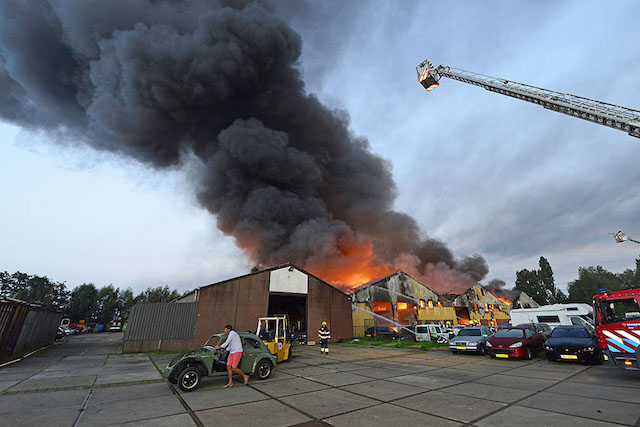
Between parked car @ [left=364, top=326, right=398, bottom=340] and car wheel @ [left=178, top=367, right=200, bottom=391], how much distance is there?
21.9 meters

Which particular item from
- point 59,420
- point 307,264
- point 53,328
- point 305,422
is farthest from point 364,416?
point 307,264

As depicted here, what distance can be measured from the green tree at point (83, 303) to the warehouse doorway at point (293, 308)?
2649 inches

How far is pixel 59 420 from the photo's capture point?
15.7 feet

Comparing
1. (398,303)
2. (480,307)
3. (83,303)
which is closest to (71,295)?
(83,303)

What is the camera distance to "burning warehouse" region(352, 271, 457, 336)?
30.5m

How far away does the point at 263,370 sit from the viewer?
8.15 meters

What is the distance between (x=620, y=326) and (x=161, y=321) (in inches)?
824

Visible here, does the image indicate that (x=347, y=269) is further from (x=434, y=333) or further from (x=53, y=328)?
(x=53, y=328)

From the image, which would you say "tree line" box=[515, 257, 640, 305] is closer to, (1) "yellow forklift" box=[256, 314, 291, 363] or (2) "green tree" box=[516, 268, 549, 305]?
(2) "green tree" box=[516, 268, 549, 305]

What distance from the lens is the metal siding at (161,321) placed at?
16562mm

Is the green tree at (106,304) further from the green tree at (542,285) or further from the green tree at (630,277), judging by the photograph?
the green tree at (630,277)

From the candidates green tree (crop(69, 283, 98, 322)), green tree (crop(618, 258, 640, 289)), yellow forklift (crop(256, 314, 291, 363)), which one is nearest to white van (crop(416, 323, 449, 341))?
yellow forklift (crop(256, 314, 291, 363))

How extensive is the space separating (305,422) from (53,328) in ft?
90.0

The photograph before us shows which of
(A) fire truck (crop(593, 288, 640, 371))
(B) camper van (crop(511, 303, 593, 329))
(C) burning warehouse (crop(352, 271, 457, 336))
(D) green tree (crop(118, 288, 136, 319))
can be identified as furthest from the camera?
(D) green tree (crop(118, 288, 136, 319))
